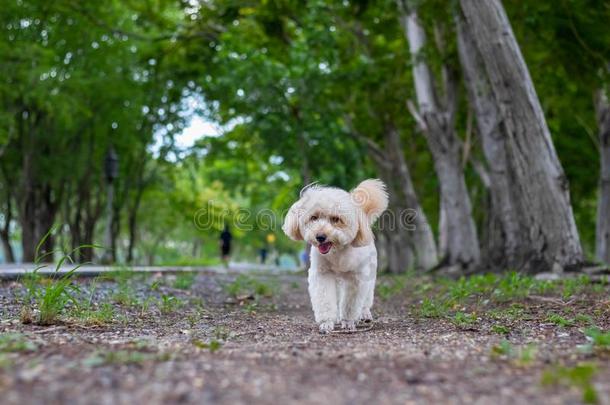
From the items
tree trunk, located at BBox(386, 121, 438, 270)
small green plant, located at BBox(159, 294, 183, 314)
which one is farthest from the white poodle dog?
tree trunk, located at BBox(386, 121, 438, 270)

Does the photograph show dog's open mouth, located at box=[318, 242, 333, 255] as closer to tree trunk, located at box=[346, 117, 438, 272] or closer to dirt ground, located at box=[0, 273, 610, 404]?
dirt ground, located at box=[0, 273, 610, 404]

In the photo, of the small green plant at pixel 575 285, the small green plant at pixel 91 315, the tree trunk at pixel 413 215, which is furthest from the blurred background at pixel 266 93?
the small green plant at pixel 91 315

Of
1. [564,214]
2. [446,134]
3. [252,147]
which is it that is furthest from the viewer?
[252,147]

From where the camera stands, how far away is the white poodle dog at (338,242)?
21.7 ft

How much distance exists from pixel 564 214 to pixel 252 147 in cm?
1506

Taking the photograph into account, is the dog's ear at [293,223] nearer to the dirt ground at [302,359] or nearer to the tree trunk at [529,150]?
the dirt ground at [302,359]

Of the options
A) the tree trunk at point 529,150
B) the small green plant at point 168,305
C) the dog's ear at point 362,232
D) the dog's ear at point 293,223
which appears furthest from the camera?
the tree trunk at point 529,150

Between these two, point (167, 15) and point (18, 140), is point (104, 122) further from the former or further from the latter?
point (167, 15)

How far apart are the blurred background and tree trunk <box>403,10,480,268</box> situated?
146mm

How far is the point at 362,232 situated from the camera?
6777 mm

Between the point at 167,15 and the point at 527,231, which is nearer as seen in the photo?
the point at 527,231

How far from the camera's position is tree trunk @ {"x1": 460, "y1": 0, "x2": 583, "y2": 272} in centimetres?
1136

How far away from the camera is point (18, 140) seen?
25.3 metres

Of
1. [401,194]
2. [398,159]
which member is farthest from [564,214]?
[401,194]
